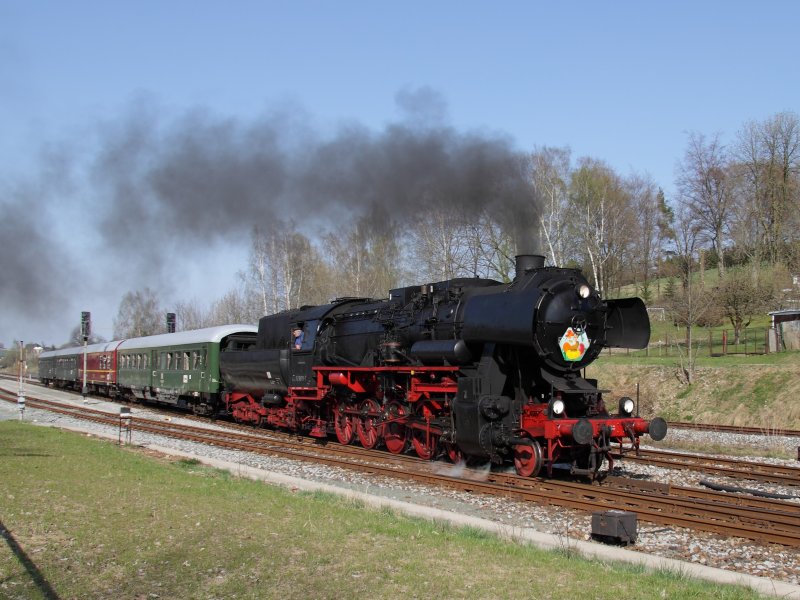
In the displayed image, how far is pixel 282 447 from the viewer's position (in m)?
17.4

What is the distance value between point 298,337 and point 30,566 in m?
12.4

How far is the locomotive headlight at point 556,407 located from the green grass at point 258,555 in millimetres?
3414

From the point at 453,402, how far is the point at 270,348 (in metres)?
9.63

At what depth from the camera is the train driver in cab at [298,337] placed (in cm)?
1837

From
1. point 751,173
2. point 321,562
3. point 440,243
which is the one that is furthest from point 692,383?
point 751,173

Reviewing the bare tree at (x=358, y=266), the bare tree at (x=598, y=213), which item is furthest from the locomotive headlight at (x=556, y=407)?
the bare tree at (x=358, y=266)

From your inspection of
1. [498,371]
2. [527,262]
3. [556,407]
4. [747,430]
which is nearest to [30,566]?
[556,407]

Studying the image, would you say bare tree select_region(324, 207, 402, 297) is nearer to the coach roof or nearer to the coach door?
the coach roof

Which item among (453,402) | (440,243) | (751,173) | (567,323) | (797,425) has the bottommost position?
(797,425)

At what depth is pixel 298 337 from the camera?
1853 centimetres

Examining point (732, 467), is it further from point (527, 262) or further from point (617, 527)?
point (617, 527)

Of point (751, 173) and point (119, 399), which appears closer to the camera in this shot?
point (119, 399)

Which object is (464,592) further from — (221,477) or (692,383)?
(692,383)

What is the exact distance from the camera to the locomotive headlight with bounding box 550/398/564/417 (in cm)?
1120
